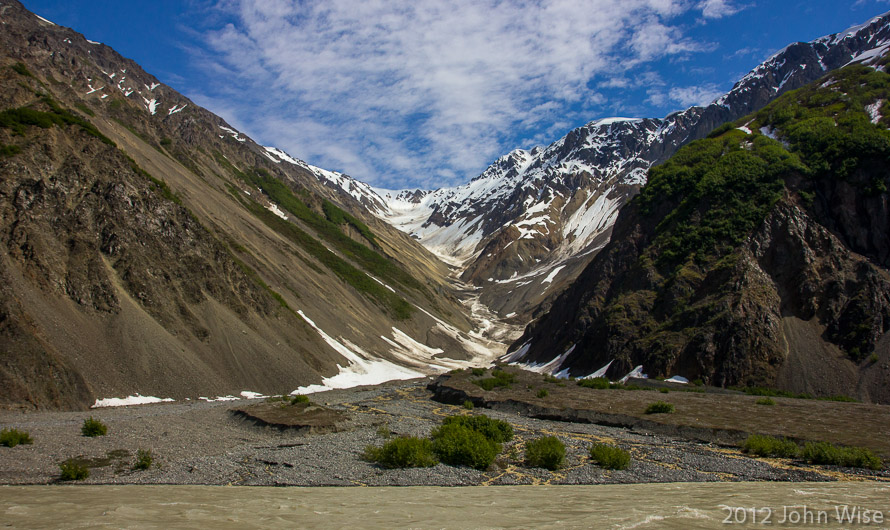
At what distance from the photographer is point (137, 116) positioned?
101m

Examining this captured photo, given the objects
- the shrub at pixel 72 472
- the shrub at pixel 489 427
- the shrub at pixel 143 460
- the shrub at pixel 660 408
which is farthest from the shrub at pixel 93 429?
the shrub at pixel 660 408

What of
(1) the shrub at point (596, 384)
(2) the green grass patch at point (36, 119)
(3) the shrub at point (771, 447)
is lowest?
(3) the shrub at point (771, 447)

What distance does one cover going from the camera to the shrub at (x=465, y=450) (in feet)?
57.9

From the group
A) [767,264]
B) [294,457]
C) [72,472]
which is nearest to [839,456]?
[294,457]

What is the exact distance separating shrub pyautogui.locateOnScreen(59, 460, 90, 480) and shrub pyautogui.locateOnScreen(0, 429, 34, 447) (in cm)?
416

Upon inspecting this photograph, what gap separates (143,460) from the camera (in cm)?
1569

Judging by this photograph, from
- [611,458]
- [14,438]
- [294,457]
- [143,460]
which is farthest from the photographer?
[294,457]

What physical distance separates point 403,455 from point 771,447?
47.4ft

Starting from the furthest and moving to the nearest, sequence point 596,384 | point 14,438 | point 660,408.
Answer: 1. point 596,384
2. point 660,408
3. point 14,438

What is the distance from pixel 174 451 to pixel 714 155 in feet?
232

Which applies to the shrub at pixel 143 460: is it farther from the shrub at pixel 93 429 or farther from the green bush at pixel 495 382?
the green bush at pixel 495 382

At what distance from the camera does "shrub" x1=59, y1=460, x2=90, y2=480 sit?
13.6 meters

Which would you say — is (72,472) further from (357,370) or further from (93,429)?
(357,370)

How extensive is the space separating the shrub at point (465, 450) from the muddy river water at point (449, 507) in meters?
3.72
